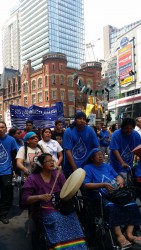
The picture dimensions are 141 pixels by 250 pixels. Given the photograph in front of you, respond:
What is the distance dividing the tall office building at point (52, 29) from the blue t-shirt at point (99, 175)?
365 ft

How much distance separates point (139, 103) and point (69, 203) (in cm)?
4578

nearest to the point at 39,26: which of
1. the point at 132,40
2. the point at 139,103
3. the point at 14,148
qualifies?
the point at 132,40

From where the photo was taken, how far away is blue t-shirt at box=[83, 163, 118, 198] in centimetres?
395

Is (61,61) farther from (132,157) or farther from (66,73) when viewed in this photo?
(132,157)

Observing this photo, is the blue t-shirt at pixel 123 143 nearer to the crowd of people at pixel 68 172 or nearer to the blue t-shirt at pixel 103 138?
the crowd of people at pixel 68 172

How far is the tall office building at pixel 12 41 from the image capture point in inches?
5733

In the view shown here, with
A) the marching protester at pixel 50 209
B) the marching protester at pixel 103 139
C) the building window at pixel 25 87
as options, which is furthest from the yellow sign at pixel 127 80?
the marching protester at pixel 50 209

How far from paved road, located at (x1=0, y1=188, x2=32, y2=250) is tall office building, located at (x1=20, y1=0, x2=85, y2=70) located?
362 ft

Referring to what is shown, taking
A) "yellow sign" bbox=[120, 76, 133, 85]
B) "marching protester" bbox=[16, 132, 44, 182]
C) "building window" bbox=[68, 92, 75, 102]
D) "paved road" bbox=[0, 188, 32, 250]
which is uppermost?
"yellow sign" bbox=[120, 76, 133, 85]

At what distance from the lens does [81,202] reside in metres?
3.78

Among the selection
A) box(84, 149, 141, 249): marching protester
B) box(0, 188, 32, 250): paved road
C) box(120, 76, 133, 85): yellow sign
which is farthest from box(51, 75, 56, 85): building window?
box(84, 149, 141, 249): marching protester

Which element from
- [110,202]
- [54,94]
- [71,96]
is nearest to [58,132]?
[110,202]

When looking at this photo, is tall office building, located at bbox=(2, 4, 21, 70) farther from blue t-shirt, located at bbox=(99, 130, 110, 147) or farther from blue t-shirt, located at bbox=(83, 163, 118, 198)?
blue t-shirt, located at bbox=(83, 163, 118, 198)

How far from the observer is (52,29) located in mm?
111812
